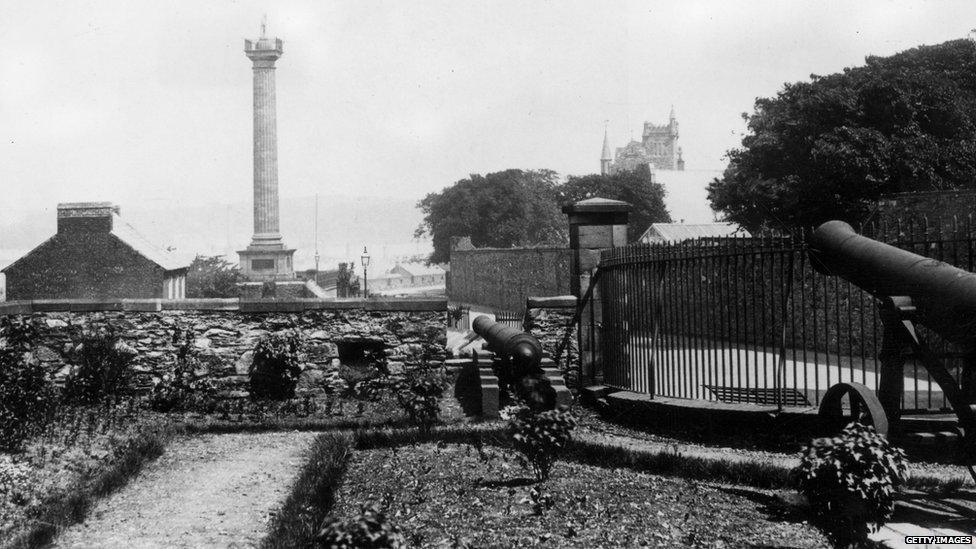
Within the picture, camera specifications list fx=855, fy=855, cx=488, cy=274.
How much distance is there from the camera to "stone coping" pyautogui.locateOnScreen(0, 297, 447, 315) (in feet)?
38.9

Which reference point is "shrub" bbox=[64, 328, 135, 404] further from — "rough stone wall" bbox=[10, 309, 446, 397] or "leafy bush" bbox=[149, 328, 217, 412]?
"leafy bush" bbox=[149, 328, 217, 412]

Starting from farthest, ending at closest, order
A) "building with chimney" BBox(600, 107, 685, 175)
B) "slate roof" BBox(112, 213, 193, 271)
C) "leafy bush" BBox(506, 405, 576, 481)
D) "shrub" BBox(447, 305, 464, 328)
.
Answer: "building with chimney" BBox(600, 107, 685, 175) → "shrub" BBox(447, 305, 464, 328) → "slate roof" BBox(112, 213, 193, 271) → "leafy bush" BBox(506, 405, 576, 481)

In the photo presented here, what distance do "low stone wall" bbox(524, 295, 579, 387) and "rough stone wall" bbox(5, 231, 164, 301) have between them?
21676 mm

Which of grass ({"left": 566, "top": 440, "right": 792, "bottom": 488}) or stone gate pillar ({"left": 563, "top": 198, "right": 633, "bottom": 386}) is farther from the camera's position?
stone gate pillar ({"left": 563, "top": 198, "right": 633, "bottom": 386})

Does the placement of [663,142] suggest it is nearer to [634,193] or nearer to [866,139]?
[634,193]

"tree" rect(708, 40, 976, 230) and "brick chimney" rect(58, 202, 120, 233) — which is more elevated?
"tree" rect(708, 40, 976, 230)

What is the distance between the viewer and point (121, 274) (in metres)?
29.9

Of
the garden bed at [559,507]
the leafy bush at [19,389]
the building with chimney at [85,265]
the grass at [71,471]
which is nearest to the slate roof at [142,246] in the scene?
the building with chimney at [85,265]

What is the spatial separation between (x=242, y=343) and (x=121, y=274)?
20.1 m

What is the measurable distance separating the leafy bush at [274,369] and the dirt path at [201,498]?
80.4 inches

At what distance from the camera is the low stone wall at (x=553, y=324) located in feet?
38.9

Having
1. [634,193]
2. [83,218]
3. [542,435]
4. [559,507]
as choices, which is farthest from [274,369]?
[634,193]

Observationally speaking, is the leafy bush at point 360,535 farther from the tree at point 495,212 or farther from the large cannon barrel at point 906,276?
the tree at point 495,212

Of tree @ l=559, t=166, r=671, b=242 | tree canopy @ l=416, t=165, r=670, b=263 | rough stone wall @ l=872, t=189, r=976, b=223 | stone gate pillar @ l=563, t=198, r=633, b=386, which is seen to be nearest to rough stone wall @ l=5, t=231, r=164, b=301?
stone gate pillar @ l=563, t=198, r=633, b=386
